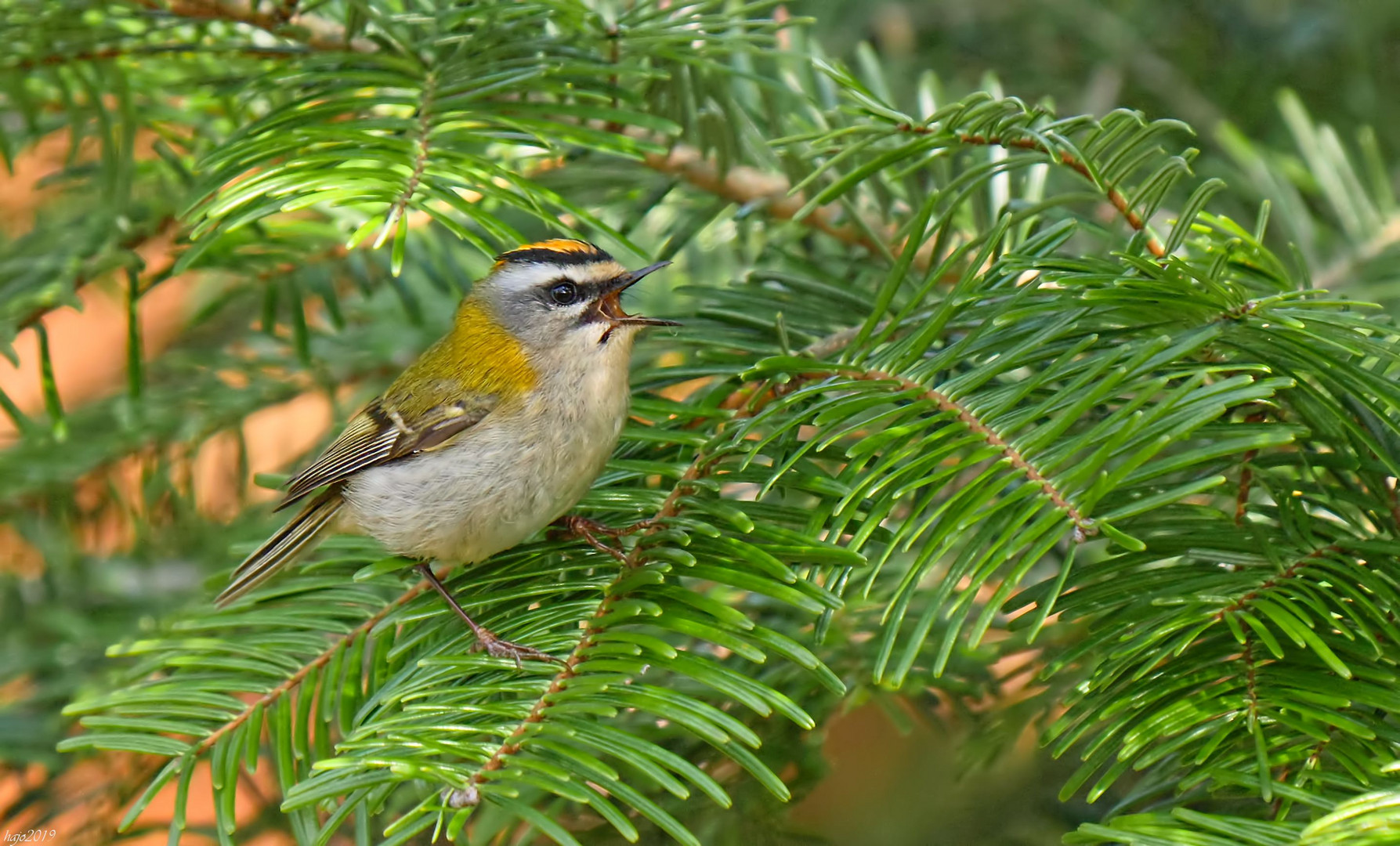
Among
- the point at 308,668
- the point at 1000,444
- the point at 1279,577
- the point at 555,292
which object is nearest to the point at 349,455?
the point at 555,292

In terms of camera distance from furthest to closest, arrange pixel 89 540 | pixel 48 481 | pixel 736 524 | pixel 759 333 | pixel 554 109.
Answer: pixel 89 540, pixel 48 481, pixel 759 333, pixel 554 109, pixel 736 524

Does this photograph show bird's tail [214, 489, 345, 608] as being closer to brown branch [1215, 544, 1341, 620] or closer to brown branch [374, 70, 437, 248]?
brown branch [374, 70, 437, 248]

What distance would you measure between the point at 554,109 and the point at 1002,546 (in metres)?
0.56

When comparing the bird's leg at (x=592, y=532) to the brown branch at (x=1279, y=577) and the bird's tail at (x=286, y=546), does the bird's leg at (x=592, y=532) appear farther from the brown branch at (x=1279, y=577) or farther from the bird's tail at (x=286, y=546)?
the brown branch at (x=1279, y=577)

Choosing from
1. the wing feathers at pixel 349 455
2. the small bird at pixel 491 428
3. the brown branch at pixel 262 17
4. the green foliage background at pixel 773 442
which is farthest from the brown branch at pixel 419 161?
the wing feathers at pixel 349 455

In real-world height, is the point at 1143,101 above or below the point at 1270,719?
above

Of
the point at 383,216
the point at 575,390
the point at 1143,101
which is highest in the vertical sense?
the point at 1143,101

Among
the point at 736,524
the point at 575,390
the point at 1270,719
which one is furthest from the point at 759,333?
the point at 1270,719

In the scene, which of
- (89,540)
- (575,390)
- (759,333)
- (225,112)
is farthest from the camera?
(89,540)

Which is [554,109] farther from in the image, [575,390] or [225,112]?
[225,112]

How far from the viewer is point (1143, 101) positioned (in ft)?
6.24

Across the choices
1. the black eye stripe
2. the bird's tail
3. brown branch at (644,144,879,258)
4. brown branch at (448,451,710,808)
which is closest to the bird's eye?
the black eye stripe

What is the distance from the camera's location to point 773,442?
→ 0.98 m

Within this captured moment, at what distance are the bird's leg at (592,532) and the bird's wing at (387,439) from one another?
309 mm
